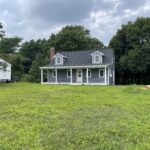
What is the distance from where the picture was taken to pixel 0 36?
112 feet

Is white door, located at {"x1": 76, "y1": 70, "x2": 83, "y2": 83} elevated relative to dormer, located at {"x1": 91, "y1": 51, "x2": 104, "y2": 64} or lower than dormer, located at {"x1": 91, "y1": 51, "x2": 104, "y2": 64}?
lower

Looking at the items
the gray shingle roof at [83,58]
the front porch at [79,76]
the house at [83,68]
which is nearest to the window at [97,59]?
the house at [83,68]

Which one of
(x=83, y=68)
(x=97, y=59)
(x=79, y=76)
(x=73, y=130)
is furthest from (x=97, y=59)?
(x=73, y=130)

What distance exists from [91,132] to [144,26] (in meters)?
42.5

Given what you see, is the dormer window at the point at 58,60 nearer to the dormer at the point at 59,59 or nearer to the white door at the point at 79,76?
the dormer at the point at 59,59

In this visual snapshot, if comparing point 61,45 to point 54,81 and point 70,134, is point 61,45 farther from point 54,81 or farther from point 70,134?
point 70,134

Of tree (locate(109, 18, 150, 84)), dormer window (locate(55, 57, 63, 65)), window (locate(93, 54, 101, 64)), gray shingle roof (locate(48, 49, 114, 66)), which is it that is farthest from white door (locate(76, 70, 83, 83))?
tree (locate(109, 18, 150, 84))

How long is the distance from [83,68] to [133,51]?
30.7 feet

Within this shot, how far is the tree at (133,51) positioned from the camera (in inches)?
1781

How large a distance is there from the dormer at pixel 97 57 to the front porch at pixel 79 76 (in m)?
0.96

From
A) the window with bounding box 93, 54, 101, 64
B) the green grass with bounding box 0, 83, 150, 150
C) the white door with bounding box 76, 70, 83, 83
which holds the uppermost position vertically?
the window with bounding box 93, 54, 101, 64

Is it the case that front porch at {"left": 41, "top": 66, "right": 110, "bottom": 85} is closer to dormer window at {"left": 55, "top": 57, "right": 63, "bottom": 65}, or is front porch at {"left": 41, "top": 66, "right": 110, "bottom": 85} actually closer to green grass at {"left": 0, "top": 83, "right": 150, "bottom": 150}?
dormer window at {"left": 55, "top": 57, "right": 63, "bottom": 65}

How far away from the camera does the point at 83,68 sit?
135ft

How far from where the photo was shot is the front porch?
39.8 meters
